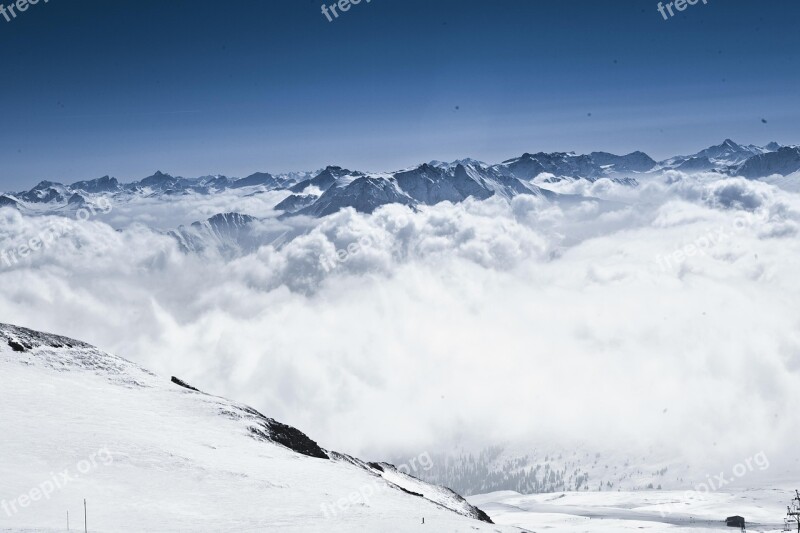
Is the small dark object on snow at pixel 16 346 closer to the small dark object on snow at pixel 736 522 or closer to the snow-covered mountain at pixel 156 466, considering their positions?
the snow-covered mountain at pixel 156 466

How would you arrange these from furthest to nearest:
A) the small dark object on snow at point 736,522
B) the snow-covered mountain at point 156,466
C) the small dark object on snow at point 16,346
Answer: the small dark object on snow at point 736,522 → the small dark object on snow at point 16,346 → the snow-covered mountain at point 156,466

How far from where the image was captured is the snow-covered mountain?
2664cm

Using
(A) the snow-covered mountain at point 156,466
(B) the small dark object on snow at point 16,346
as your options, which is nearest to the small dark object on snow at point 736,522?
(A) the snow-covered mountain at point 156,466

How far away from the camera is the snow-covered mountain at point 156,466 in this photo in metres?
26.6

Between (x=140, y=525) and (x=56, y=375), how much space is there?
96.7 feet

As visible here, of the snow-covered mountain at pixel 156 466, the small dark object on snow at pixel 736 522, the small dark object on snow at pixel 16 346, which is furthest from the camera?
the small dark object on snow at pixel 736 522

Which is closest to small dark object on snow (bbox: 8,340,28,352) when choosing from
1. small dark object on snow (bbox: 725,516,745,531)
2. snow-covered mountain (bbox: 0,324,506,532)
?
snow-covered mountain (bbox: 0,324,506,532)

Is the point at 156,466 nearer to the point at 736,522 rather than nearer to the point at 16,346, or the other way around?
the point at 16,346

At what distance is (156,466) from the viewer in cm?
3278

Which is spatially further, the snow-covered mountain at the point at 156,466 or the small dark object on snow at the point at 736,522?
the small dark object on snow at the point at 736,522

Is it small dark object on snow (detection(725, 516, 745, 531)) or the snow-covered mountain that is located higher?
the snow-covered mountain

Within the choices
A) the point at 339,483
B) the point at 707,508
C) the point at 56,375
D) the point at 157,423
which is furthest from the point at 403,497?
the point at 707,508

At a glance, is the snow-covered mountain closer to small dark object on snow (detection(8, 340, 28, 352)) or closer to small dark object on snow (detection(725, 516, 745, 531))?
small dark object on snow (detection(8, 340, 28, 352))

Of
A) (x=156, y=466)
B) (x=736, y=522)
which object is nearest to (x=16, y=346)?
(x=156, y=466)
